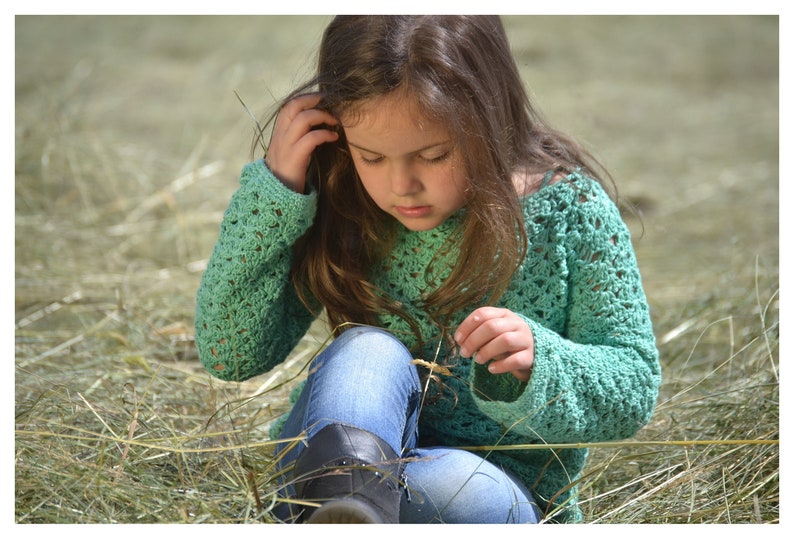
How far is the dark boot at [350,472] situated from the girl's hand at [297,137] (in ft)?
1.47

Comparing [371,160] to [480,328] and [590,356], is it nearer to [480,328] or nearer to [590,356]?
[480,328]

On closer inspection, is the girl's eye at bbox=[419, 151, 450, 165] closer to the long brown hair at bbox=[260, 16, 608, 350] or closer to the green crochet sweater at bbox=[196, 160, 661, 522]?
the long brown hair at bbox=[260, 16, 608, 350]

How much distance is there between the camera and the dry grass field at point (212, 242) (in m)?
1.63

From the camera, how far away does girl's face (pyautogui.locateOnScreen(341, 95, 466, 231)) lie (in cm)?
146

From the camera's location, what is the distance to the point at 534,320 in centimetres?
161

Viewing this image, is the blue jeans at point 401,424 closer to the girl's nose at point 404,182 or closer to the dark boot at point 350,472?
the dark boot at point 350,472

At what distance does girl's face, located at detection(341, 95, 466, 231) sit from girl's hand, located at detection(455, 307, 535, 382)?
0.22 m

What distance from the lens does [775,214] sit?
381 cm

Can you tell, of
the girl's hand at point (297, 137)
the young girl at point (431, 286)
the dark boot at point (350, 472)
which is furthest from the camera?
the girl's hand at point (297, 137)

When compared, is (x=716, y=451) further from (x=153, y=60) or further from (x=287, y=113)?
(x=153, y=60)

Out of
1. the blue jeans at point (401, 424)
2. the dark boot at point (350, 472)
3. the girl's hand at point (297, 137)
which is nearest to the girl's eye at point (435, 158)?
the girl's hand at point (297, 137)

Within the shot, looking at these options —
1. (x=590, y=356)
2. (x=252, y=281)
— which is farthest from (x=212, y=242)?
(x=590, y=356)

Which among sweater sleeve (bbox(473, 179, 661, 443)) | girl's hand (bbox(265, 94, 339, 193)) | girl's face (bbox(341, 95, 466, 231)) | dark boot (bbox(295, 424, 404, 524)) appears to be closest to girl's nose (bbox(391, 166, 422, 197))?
girl's face (bbox(341, 95, 466, 231))

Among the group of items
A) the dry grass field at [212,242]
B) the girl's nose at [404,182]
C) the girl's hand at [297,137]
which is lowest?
the dry grass field at [212,242]
